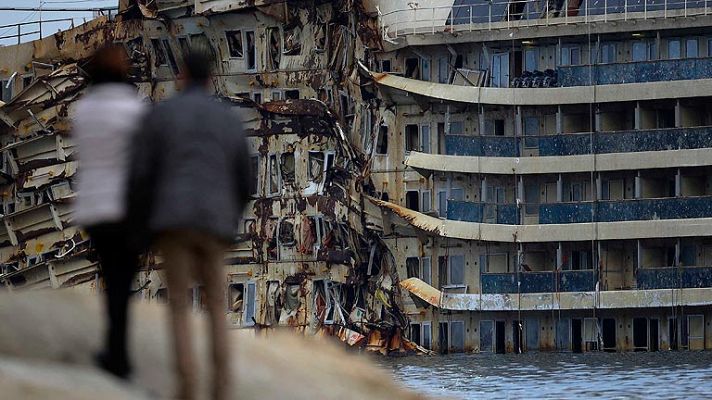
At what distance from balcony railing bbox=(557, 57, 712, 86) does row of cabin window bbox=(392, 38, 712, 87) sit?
1.18m

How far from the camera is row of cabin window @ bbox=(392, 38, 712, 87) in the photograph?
75312mm

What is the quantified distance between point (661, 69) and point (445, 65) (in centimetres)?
959

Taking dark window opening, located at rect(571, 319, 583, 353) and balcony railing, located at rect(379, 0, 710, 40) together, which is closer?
balcony railing, located at rect(379, 0, 710, 40)

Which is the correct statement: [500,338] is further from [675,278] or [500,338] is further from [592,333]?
[675,278]

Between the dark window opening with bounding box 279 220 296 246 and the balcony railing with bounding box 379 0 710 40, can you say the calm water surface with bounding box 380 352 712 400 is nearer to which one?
the dark window opening with bounding box 279 220 296 246

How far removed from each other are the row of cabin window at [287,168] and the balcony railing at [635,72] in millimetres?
11341

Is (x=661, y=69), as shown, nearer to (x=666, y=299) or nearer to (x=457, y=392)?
(x=666, y=299)

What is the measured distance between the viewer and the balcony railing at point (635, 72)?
7312 centimetres

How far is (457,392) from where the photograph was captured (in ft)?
135

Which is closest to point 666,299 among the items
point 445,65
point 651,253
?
point 651,253

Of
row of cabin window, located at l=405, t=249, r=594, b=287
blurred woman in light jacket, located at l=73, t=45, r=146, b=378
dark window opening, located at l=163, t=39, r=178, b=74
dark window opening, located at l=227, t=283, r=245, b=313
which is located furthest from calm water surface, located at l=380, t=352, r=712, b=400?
dark window opening, located at l=163, t=39, r=178, b=74

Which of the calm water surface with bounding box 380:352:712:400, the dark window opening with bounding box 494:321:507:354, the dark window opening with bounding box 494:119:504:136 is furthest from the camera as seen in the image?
the dark window opening with bounding box 494:119:504:136

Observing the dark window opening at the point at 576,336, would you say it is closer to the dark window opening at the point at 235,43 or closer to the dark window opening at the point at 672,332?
the dark window opening at the point at 672,332

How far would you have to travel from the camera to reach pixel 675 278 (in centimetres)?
7388
